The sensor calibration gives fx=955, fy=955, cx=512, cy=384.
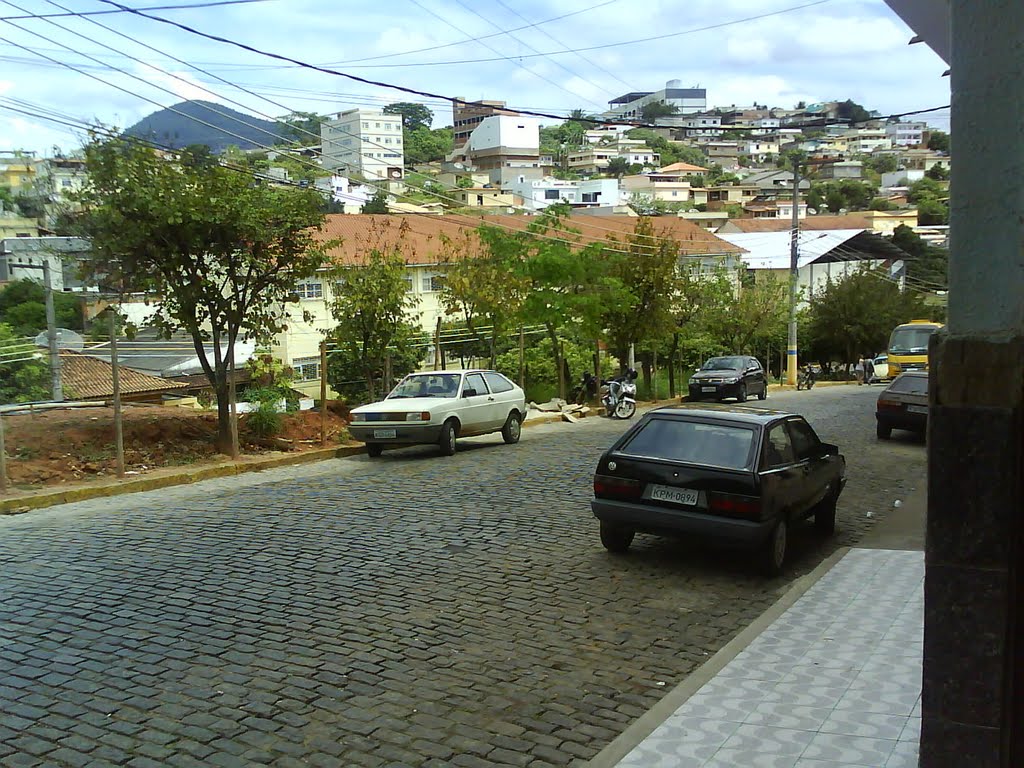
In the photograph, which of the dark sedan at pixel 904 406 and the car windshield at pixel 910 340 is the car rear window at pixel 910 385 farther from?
the car windshield at pixel 910 340

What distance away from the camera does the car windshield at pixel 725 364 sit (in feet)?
109

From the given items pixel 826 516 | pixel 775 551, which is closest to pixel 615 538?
pixel 775 551

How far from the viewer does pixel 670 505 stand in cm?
897

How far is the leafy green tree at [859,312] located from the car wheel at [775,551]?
154 feet

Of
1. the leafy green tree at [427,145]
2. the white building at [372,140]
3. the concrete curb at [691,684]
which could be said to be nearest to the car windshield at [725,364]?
the concrete curb at [691,684]

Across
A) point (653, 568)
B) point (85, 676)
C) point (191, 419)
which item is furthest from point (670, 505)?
point (191, 419)

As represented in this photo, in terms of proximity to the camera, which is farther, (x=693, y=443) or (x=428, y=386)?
(x=428, y=386)

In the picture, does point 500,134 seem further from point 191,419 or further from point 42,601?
point 42,601

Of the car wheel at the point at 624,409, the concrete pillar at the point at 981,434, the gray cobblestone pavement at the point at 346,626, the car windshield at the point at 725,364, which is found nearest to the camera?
the concrete pillar at the point at 981,434

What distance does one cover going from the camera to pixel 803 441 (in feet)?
33.9

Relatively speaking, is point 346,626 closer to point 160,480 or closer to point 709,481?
point 709,481

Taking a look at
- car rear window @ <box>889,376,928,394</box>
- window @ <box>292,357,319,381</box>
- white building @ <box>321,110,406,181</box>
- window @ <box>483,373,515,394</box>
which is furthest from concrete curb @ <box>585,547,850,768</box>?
white building @ <box>321,110,406,181</box>

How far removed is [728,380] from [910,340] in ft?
22.6

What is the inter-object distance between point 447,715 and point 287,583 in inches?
121
